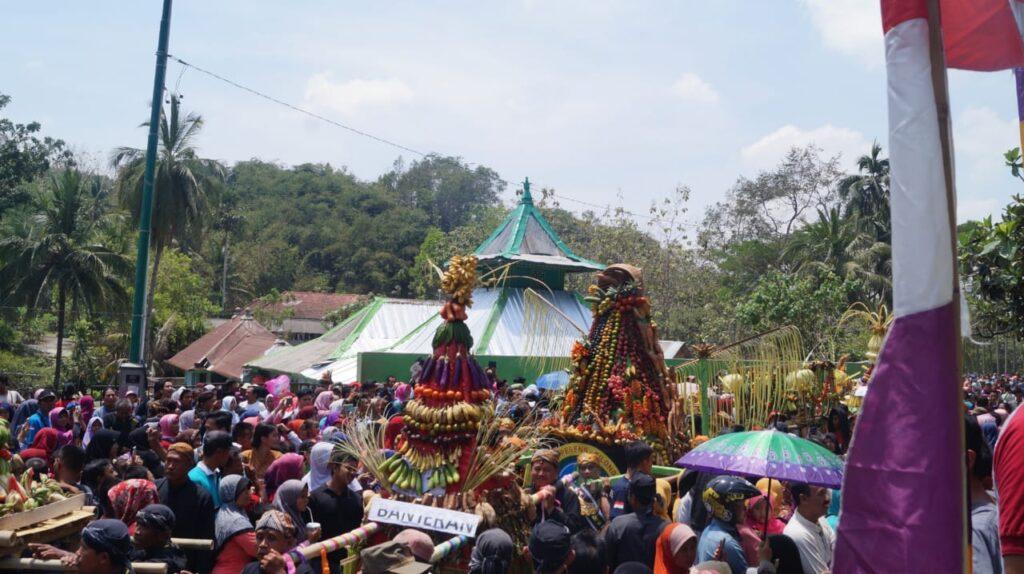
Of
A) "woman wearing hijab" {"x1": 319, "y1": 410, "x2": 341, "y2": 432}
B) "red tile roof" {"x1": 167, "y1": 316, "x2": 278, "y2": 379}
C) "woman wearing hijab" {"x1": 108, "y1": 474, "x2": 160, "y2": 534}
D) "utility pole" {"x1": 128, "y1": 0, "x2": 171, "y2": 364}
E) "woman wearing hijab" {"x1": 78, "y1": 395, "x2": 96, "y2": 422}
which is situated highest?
"utility pole" {"x1": 128, "y1": 0, "x2": 171, "y2": 364}

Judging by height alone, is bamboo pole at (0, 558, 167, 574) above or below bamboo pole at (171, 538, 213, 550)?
above

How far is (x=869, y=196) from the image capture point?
44.1 meters

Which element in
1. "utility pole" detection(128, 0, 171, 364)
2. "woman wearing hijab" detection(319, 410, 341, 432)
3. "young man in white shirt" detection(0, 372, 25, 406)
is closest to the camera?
"woman wearing hijab" detection(319, 410, 341, 432)

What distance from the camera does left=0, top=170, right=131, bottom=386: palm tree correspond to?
104 feet

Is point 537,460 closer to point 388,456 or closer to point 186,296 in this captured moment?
point 388,456

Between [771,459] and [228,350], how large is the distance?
29287mm

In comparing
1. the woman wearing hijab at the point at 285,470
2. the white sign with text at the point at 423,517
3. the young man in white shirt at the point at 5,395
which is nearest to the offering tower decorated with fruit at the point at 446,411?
the woman wearing hijab at the point at 285,470

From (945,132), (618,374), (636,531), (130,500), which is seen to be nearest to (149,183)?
(618,374)

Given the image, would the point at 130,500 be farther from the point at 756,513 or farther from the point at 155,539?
the point at 756,513

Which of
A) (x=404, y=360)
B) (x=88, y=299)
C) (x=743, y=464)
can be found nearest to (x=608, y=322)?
(x=743, y=464)

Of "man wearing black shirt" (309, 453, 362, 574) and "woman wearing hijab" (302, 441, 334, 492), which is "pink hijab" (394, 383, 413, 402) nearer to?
"woman wearing hijab" (302, 441, 334, 492)

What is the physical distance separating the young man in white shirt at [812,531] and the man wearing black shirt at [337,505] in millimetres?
2804

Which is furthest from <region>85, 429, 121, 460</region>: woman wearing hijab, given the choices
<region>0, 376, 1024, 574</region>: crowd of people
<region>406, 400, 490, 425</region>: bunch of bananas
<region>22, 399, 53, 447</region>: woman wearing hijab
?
<region>22, 399, 53, 447</region>: woman wearing hijab

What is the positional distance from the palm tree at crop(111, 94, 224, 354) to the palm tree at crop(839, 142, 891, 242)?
2829cm
